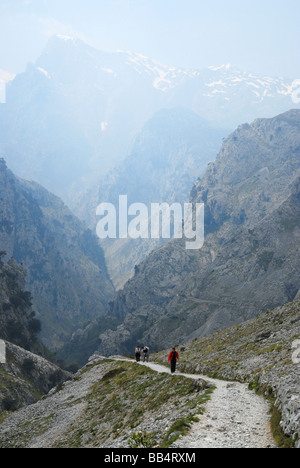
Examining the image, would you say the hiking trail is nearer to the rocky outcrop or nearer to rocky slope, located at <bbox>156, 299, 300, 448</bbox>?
rocky slope, located at <bbox>156, 299, 300, 448</bbox>

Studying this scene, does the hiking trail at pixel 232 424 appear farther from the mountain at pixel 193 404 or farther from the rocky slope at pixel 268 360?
the rocky slope at pixel 268 360

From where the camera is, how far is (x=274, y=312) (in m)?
73.8

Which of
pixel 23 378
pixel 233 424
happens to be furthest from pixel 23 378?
pixel 233 424

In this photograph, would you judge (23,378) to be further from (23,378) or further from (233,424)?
(233,424)

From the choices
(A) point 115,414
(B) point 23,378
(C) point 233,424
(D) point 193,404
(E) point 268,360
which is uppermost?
(E) point 268,360

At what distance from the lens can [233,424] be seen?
83.9 ft

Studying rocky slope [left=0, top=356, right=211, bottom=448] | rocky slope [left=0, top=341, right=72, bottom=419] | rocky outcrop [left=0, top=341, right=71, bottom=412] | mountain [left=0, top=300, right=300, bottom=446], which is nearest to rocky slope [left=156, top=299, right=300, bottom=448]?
mountain [left=0, top=300, right=300, bottom=446]

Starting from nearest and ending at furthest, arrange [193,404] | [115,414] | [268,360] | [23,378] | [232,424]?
[232,424], [193,404], [268,360], [115,414], [23,378]

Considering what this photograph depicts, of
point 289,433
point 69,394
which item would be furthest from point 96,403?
point 289,433

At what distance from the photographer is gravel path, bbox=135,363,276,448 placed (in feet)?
73.0

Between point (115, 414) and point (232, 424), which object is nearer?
point (232, 424)

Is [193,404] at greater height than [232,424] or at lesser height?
lesser

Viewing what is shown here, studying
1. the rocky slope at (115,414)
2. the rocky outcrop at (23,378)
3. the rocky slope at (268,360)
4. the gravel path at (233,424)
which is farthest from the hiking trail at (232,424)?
the rocky outcrop at (23,378)
